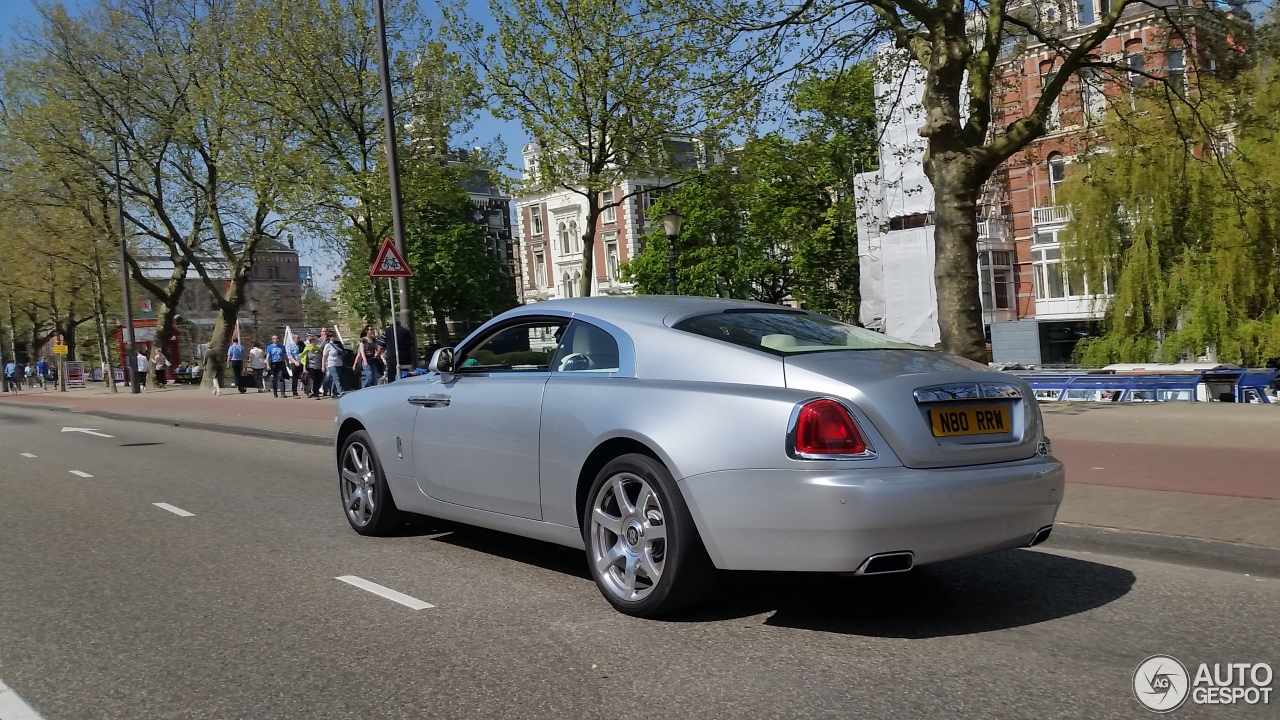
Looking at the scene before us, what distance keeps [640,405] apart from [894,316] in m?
30.2

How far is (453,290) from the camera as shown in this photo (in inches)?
2506

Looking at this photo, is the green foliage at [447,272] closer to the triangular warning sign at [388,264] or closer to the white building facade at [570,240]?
the white building facade at [570,240]

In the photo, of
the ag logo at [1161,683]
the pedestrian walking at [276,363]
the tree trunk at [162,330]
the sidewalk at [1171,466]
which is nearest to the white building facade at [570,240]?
the tree trunk at [162,330]

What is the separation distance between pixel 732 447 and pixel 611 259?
6854cm

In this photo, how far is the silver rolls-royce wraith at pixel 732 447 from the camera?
427cm

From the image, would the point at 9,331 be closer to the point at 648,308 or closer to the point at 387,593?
the point at 387,593

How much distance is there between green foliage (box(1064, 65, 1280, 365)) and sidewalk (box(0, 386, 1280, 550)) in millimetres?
9120

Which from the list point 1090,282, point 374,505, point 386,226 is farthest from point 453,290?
point 374,505

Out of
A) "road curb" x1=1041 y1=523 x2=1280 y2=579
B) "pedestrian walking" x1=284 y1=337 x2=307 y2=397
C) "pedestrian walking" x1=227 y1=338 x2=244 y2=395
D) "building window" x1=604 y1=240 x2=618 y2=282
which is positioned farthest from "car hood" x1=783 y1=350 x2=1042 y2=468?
"building window" x1=604 y1=240 x2=618 y2=282

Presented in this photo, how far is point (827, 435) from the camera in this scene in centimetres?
428

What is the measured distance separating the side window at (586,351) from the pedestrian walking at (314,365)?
24.1 metres

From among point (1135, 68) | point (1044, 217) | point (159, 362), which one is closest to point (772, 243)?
point (1044, 217)

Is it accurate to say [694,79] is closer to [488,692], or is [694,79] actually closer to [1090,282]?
[488,692]

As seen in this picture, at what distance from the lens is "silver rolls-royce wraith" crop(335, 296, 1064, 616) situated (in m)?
4.27
